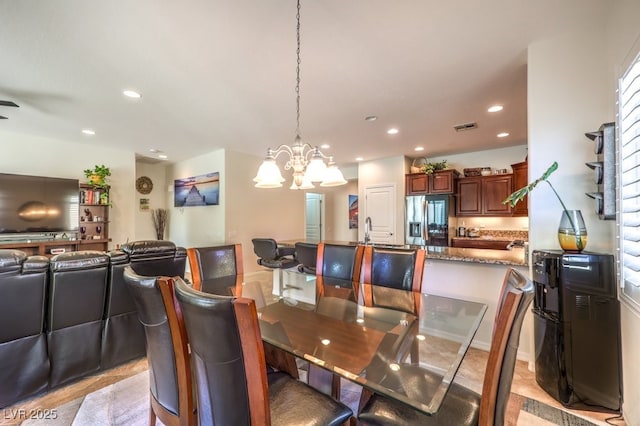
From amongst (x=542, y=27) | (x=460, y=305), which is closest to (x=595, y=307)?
(x=460, y=305)

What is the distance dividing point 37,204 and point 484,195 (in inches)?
307

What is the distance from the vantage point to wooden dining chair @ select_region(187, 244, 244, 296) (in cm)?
214

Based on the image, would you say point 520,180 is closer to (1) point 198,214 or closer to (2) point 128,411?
(2) point 128,411

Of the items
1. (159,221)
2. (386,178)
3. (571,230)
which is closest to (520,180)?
(386,178)

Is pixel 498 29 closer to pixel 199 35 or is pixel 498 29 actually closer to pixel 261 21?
pixel 261 21

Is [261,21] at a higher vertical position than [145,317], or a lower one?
higher

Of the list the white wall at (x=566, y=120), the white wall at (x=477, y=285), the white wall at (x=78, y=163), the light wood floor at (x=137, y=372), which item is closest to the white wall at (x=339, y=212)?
the white wall at (x=78, y=163)

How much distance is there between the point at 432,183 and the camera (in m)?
5.46

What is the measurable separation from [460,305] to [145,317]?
1876 mm

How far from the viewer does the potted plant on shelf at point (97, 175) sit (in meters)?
4.85

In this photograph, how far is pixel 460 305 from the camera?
1.86m

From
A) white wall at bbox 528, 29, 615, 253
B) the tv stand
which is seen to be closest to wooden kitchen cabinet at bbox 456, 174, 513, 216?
white wall at bbox 528, 29, 615, 253

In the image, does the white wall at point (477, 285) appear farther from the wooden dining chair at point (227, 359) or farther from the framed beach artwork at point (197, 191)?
the framed beach artwork at point (197, 191)

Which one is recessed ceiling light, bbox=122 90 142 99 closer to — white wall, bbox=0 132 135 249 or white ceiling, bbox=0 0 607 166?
white ceiling, bbox=0 0 607 166
